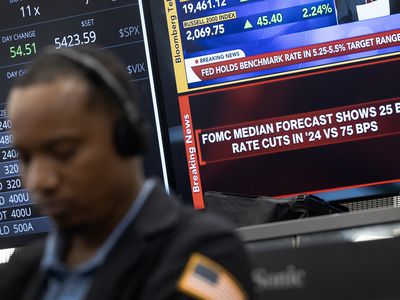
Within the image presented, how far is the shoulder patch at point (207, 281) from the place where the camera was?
3.45 ft

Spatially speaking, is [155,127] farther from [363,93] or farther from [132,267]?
[132,267]

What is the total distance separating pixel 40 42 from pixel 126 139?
3.59m

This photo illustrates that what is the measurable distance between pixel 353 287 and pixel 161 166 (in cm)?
289

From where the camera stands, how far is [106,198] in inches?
44.7

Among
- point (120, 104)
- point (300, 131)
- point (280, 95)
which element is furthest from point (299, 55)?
point (120, 104)

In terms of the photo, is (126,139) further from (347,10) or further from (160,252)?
(347,10)

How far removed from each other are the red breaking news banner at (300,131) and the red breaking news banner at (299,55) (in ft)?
0.81

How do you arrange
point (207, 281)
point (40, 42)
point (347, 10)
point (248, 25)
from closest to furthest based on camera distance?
point (207, 281) → point (347, 10) → point (248, 25) → point (40, 42)

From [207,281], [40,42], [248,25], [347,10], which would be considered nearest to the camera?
[207,281]

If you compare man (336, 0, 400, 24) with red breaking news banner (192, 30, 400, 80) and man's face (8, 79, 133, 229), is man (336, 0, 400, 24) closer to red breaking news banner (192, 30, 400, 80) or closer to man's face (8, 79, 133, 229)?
red breaking news banner (192, 30, 400, 80)

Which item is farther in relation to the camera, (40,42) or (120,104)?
(40,42)

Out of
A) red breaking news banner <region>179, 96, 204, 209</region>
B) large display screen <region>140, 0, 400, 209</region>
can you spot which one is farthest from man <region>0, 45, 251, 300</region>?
red breaking news banner <region>179, 96, 204, 209</region>

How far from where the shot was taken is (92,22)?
4.48m

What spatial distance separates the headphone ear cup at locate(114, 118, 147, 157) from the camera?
1.11 metres
